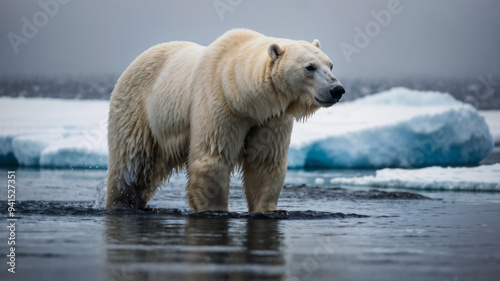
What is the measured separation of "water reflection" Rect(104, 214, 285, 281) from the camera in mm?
2912

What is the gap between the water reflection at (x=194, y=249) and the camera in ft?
9.55

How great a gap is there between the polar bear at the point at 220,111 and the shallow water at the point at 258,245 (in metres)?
0.38

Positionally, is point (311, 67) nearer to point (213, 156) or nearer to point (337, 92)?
point (337, 92)

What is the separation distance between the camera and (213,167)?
5.64 m

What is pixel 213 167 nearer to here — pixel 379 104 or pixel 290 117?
pixel 290 117

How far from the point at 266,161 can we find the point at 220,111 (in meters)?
0.64

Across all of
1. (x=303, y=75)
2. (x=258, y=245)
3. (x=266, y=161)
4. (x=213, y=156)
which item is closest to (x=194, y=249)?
(x=258, y=245)

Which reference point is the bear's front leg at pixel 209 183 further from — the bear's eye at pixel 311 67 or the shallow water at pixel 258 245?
the bear's eye at pixel 311 67

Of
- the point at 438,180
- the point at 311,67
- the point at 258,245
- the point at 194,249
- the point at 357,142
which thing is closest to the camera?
the point at 194,249

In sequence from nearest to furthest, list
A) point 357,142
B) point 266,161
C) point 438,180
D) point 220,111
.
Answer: point 220,111
point 266,161
point 438,180
point 357,142

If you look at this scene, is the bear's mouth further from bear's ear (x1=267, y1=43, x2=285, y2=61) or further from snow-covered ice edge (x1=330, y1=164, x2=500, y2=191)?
snow-covered ice edge (x1=330, y1=164, x2=500, y2=191)

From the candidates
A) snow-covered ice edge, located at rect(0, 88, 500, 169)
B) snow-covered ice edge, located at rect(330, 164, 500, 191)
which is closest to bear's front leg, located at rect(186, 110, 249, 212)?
snow-covered ice edge, located at rect(330, 164, 500, 191)

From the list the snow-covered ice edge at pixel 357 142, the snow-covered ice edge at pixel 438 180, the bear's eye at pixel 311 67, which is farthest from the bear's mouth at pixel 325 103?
the snow-covered ice edge at pixel 357 142

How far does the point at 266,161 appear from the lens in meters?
5.91
